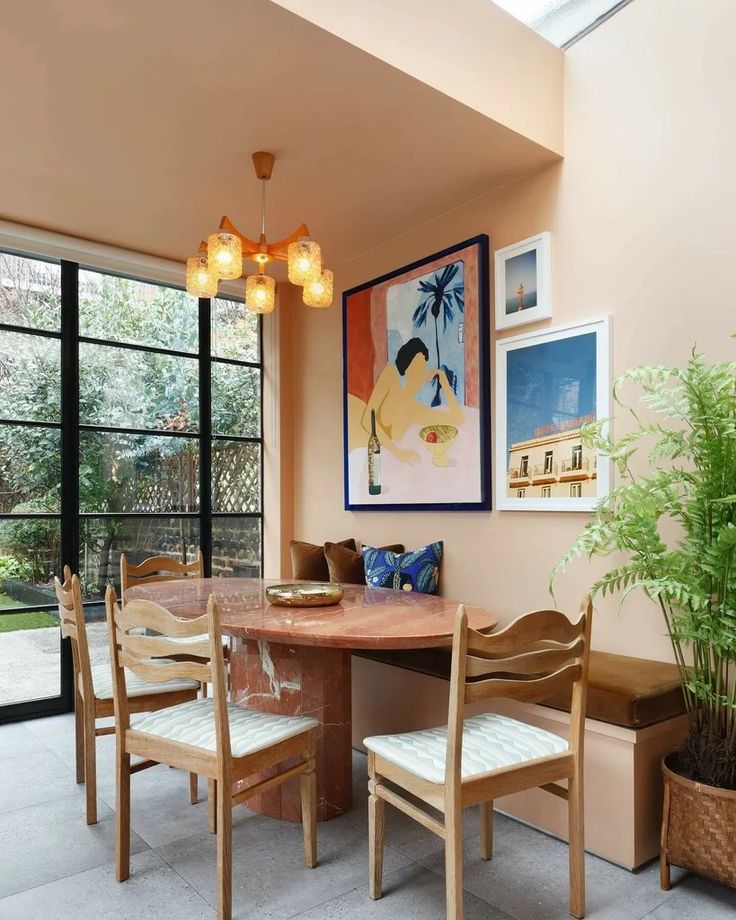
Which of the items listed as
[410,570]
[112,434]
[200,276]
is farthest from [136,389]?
[410,570]

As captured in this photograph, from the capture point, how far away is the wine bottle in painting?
12.7 ft

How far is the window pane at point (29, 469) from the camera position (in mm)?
3621

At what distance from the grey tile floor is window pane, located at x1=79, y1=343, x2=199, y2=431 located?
6.86 ft

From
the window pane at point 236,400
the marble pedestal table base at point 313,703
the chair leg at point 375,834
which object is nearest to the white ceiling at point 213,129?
the window pane at point 236,400

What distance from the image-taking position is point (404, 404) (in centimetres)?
368

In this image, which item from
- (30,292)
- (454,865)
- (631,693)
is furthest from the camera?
(30,292)

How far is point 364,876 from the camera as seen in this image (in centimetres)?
209

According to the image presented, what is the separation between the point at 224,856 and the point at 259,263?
81.2 inches

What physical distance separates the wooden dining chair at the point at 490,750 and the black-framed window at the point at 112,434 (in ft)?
8.26

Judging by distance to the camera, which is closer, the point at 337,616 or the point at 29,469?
the point at 337,616

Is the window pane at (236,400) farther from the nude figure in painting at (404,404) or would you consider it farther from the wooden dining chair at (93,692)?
the wooden dining chair at (93,692)

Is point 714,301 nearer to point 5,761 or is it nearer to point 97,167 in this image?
point 97,167

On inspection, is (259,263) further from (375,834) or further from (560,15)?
(375,834)

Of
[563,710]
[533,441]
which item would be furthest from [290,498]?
[563,710]
